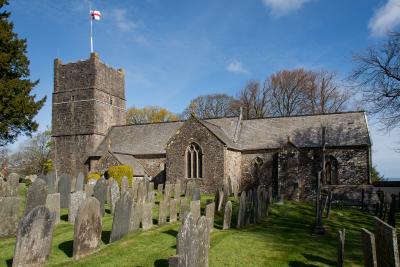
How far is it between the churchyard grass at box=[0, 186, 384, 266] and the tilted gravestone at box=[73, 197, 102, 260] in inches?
9.9

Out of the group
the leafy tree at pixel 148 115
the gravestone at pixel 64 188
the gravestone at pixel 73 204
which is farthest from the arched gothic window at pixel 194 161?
the leafy tree at pixel 148 115

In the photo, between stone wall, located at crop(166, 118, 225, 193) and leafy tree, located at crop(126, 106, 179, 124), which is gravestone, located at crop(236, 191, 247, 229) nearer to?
stone wall, located at crop(166, 118, 225, 193)

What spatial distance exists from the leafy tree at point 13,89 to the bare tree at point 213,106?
92.3 ft

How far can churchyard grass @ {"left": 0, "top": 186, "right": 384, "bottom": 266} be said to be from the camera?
26.8ft

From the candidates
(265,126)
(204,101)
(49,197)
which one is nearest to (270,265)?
(49,197)

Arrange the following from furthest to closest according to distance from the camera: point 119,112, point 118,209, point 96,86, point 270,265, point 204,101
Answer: point 204,101 < point 119,112 < point 96,86 < point 118,209 < point 270,265

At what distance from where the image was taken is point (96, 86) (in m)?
32.8

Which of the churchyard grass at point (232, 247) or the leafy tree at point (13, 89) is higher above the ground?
the leafy tree at point (13, 89)

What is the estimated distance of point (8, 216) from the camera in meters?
10.6

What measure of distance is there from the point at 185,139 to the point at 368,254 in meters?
20.6

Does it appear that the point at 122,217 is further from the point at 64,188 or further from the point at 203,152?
the point at 203,152

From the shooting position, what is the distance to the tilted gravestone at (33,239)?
7572 millimetres

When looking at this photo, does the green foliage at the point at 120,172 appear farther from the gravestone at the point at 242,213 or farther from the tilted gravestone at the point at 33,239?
the tilted gravestone at the point at 33,239

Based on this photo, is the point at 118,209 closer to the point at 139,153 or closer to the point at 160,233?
the point at 160,233
